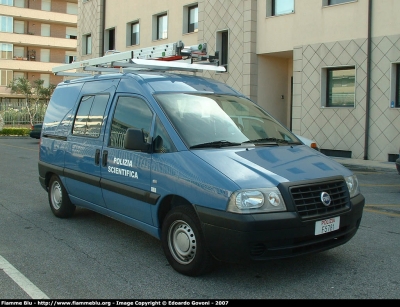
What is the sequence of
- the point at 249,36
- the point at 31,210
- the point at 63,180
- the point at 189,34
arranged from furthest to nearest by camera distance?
the point at 189,34 → the point at 249,36 → the point at 31,210 → the point at 63,180

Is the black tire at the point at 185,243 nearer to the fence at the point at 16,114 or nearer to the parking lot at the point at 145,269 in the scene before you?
the parking lot at the point at 145,269

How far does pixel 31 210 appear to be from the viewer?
784cm

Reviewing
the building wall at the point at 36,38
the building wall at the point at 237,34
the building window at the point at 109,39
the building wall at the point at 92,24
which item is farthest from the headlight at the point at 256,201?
the building wall at the point at 36,38

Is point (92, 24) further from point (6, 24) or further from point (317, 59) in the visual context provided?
point (6, 24)

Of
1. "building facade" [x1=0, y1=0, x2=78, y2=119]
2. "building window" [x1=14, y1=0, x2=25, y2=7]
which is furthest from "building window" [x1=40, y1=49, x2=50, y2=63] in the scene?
"building window" [x1=14, y1=0, x2=25, y2=7]

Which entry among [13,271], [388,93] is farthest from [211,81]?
[388,93]

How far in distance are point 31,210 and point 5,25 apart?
2015 inches

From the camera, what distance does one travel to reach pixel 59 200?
7242mm

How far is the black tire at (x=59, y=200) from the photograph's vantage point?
23.2ft

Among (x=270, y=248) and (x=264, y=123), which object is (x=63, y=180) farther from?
(x=270, y=248)

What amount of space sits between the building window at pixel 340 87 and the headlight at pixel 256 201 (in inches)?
522

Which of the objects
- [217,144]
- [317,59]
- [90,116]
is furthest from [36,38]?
[217,144]

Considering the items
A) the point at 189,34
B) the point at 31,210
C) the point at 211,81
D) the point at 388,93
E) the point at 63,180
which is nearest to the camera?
the point at 211,81

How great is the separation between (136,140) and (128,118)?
0.72 m
